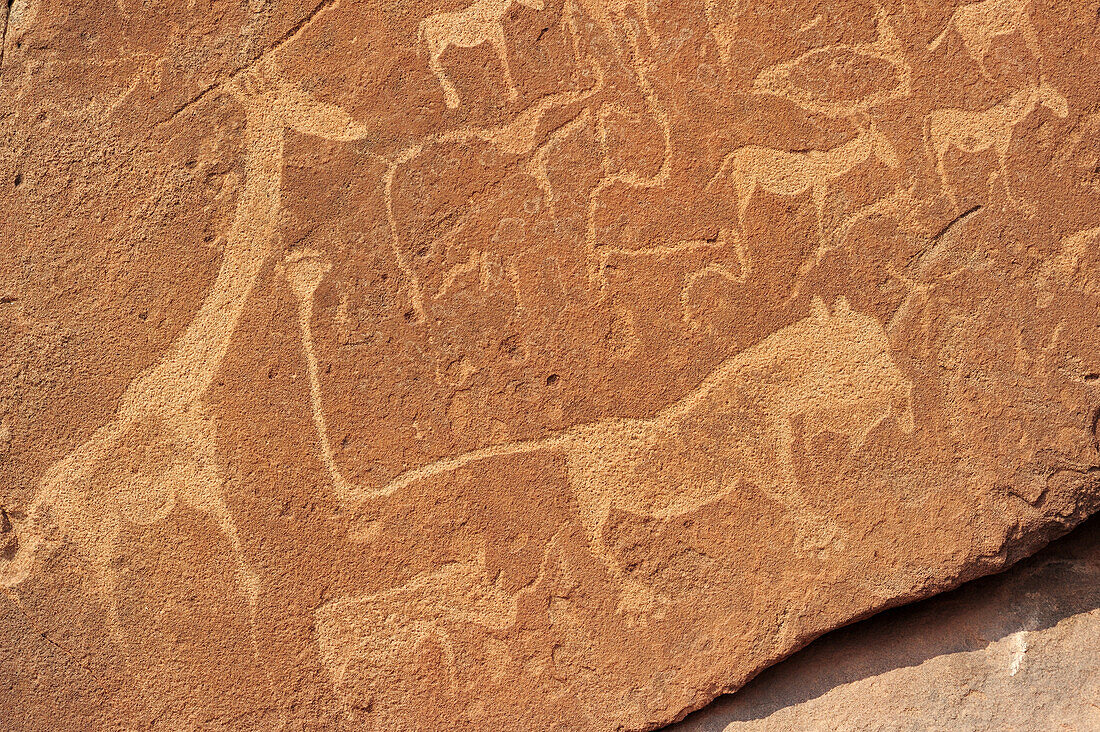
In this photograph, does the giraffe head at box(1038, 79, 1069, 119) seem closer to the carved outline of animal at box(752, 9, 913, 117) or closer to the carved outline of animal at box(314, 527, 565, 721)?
the carved outline of animal at box(752, 9, 913, 117)

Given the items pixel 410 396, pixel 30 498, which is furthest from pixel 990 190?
pixel 30 498

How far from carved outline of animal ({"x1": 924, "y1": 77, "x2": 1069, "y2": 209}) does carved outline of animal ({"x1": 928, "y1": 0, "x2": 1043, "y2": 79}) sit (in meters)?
0.05

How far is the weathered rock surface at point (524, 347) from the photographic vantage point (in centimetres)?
131

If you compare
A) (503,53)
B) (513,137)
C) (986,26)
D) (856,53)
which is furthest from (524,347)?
(986,26)

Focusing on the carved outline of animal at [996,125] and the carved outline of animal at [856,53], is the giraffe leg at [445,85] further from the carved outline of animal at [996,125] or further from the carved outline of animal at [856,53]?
the carved outline of animal at [996,125]

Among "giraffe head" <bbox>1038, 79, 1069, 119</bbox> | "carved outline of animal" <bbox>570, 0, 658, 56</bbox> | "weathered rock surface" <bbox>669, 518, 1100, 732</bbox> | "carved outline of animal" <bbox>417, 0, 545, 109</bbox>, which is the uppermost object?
"carved outline of animal" <bbox>417, 0, 545, 109</bbox>

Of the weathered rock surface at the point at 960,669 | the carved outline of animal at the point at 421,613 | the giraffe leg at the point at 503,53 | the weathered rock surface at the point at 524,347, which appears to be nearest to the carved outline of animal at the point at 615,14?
the weathered rock surface at the point at 524,347

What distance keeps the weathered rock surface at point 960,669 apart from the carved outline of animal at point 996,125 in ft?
1.91

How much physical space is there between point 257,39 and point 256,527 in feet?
2.24

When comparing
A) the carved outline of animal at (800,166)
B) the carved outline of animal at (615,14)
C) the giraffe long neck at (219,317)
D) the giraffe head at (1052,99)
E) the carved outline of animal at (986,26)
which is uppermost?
the carved outline of animal at (615,14)

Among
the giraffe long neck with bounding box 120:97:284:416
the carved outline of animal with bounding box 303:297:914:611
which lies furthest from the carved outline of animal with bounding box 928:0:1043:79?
the giraffe long neck with bounding box 120:97:284:416

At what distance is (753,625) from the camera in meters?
1.32

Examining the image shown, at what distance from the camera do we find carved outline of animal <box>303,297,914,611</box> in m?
1.30

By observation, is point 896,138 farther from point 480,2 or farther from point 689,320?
point 480,2
